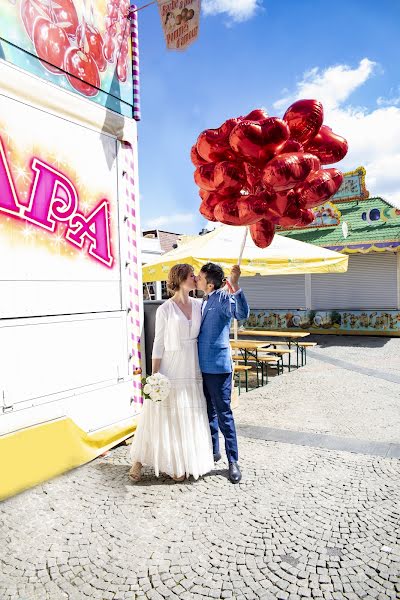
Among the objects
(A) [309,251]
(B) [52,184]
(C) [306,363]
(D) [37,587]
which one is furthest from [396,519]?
(C) [306,363]

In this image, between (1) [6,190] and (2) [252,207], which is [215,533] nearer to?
(2) [252,207]

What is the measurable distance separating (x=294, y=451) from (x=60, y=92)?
4138mm

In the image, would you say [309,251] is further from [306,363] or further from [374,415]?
[374,415]

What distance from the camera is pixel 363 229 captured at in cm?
1441

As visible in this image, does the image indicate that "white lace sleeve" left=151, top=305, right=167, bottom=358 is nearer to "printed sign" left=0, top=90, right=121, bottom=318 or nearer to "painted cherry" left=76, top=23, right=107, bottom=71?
"printed sign" left=0, top=90, right=121, bottom=318

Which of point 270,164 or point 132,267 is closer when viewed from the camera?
point 270,164

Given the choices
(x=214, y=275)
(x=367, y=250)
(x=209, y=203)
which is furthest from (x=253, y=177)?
(x=367, y=250)

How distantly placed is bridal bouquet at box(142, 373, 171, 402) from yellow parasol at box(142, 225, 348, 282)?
345cm

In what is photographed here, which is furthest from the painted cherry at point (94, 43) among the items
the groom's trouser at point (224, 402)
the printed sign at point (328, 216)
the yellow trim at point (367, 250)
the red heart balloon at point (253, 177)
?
the printed sign at point (328, 216)

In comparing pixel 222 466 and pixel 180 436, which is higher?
pixel 180 436

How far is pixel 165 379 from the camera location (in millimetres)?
3855

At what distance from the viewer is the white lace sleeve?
13.2 ft

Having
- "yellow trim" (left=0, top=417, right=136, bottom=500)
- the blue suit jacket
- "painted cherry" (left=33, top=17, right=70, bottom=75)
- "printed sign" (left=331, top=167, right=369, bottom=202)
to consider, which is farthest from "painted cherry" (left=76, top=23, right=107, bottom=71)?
"printed sign" (left=331, top=167, right=369, bottom=202)

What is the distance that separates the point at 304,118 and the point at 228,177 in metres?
0.87
